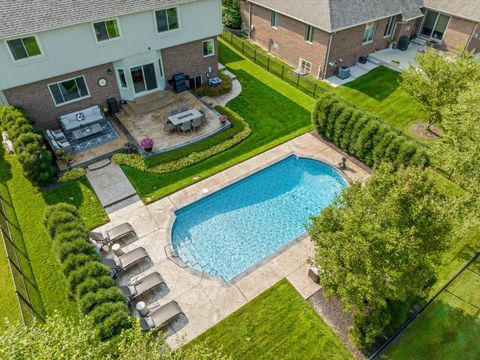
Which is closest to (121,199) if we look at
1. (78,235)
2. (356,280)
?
(78,235)

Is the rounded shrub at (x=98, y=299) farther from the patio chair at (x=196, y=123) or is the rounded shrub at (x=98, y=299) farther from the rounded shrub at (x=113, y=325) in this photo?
the patio chair at (x=196, y=123)

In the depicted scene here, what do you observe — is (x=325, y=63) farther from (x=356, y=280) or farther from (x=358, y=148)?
(x=356, y=280)

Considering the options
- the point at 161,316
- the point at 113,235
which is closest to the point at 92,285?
the point at 161,316

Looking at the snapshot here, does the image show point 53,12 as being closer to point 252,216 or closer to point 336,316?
point 252,216

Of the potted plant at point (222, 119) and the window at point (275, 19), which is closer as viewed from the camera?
the potted plant at point (222, 119)

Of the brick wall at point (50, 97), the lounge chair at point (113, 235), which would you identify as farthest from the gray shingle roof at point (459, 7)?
the lounge chair at point (113, 235)

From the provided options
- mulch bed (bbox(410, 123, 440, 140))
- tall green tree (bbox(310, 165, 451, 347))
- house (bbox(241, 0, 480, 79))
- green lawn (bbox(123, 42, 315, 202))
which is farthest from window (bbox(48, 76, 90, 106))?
mulch bed (bbox(410, 123, 440, 140))
